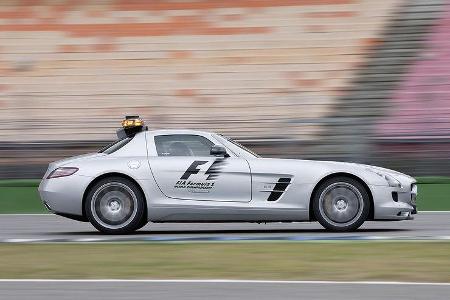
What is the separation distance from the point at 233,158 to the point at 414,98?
7618 millimetres

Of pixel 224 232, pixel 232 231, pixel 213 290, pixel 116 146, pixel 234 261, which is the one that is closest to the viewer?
pixel 213 290

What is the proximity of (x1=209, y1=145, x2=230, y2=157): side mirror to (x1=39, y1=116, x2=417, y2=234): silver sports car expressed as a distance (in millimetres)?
11

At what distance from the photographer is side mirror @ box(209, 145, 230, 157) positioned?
11.6 meters

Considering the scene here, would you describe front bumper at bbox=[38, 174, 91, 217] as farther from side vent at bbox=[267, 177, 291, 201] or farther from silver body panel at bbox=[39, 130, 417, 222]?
side vent at bbox=[267, 177, 291, 201]

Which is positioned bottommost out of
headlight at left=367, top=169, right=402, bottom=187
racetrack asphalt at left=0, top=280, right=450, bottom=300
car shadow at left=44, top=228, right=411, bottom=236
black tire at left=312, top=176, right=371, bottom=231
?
car shadow at left=44, top=228, right=411, bottom=236

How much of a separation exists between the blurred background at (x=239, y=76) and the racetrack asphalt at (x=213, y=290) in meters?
9.40

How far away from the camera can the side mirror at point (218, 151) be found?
1160cm

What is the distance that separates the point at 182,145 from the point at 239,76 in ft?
33.7

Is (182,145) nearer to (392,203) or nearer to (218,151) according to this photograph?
(218,151)

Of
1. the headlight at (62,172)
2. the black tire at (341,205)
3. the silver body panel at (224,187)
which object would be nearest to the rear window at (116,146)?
the silver body panel at (224,187)

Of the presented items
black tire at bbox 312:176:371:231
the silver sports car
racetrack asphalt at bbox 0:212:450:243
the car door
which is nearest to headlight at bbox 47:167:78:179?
the silver sports car

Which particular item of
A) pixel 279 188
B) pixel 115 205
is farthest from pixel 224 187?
pixel 115 205

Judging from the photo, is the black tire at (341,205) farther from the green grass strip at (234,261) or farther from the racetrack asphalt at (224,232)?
the green grass strip at (234,261)

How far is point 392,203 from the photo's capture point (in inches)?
457
